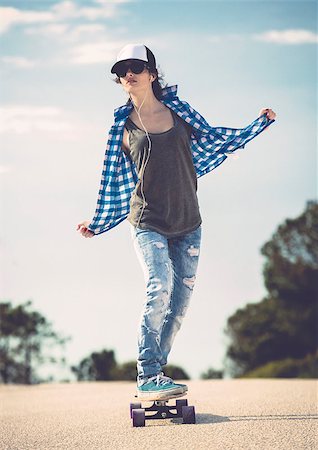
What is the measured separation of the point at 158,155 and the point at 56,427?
1.81 m

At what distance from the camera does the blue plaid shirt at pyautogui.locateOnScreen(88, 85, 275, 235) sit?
4.88 metres

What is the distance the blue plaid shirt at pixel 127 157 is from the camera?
4883mm

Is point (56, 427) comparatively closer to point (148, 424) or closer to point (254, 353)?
point (148, 424)

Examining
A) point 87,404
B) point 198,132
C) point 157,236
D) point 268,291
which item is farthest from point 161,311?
point 268,291

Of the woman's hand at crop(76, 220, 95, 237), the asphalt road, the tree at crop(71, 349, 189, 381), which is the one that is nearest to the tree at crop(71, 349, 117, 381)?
Result: the tree at crop(71, 349, 189, 381)

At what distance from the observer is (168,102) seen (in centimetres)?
497

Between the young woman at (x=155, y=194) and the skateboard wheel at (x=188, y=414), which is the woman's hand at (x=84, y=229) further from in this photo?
the skateboard wheel at (x=188, y=414)

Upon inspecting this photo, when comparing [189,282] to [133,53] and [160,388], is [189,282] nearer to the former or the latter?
[160,388]

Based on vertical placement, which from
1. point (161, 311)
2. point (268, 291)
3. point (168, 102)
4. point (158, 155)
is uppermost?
point (268, 291)

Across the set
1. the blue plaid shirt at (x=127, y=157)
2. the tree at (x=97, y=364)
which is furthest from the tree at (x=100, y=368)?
the blue plaid shirt at (x=127, y=157)

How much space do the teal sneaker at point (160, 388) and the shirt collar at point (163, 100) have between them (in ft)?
5.51

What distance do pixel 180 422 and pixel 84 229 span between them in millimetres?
1400

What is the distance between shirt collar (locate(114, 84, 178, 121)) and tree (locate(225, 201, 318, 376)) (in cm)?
2134

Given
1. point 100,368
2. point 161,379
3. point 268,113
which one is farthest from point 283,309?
point 161,379
